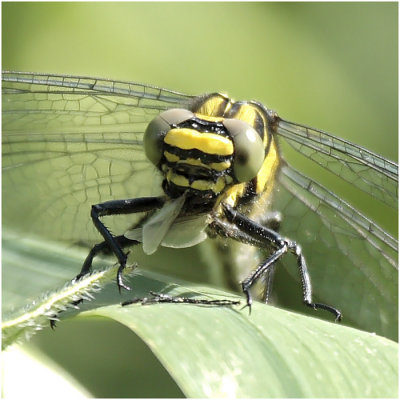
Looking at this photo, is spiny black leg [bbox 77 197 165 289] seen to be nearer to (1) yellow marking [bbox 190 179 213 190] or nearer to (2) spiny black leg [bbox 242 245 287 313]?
(1) yellow marking [bbox 190 179 213 190]

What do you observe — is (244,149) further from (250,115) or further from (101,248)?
(101,248)

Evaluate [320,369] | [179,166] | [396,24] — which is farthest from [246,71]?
[320,369]

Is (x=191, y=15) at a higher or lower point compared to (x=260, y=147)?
higher

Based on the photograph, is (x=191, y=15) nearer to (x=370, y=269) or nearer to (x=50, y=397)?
(x=370, y=269)

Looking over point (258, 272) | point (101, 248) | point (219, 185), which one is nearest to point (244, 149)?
point (219, 185)

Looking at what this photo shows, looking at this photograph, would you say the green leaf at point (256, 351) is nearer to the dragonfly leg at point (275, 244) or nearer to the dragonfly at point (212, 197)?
the dragonfly leg at point (275, 244)
